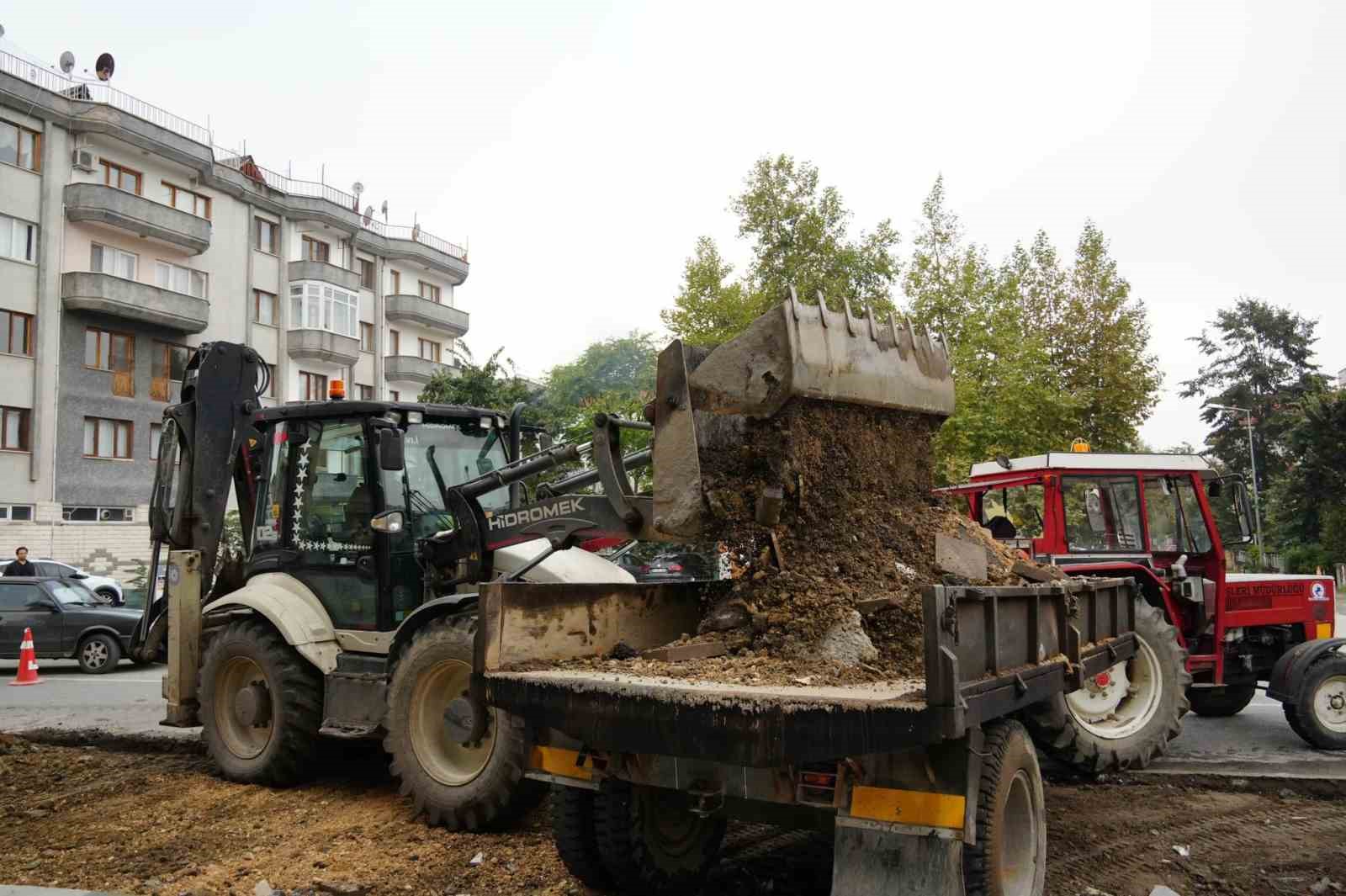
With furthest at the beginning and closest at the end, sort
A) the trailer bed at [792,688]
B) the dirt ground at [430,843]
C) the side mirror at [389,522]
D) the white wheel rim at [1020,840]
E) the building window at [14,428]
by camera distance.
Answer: the building window at [14,428] < the side mirror at [389,522] < the dirt ground at [430,843] < the white wheel rim at [1020,840] < the trailer bed at [792,688]

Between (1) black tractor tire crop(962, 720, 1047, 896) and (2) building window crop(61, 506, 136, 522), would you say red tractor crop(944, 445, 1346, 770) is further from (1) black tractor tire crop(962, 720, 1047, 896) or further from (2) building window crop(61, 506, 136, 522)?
(2) building window crop(61, 506, 136, 522)

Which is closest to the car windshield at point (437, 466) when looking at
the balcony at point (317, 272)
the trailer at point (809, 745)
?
the trailer at point (809, 745)

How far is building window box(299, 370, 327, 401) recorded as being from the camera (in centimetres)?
3422

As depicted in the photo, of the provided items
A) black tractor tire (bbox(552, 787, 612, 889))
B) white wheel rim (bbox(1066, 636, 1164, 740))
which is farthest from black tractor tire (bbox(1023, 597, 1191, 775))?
black tractor tire (bbox(552, 787, 612, 889))

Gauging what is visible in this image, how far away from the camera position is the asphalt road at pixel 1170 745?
7523mm

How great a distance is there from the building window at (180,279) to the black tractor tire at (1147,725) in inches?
1126

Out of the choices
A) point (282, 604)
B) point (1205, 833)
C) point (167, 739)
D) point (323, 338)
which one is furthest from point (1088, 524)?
point (323, 338)

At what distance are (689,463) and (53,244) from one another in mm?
27839

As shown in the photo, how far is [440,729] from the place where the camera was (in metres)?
6.29

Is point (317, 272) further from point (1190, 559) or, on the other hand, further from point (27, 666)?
point (1190, 559)

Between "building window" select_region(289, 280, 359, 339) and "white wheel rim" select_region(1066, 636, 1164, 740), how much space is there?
30.5 metres

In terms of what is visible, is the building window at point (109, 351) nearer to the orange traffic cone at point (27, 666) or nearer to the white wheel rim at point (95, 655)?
the white wheel rim at point (95, 655)

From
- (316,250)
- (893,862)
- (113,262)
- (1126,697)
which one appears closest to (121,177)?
(113,262)

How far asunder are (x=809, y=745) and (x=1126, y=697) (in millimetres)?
4923
